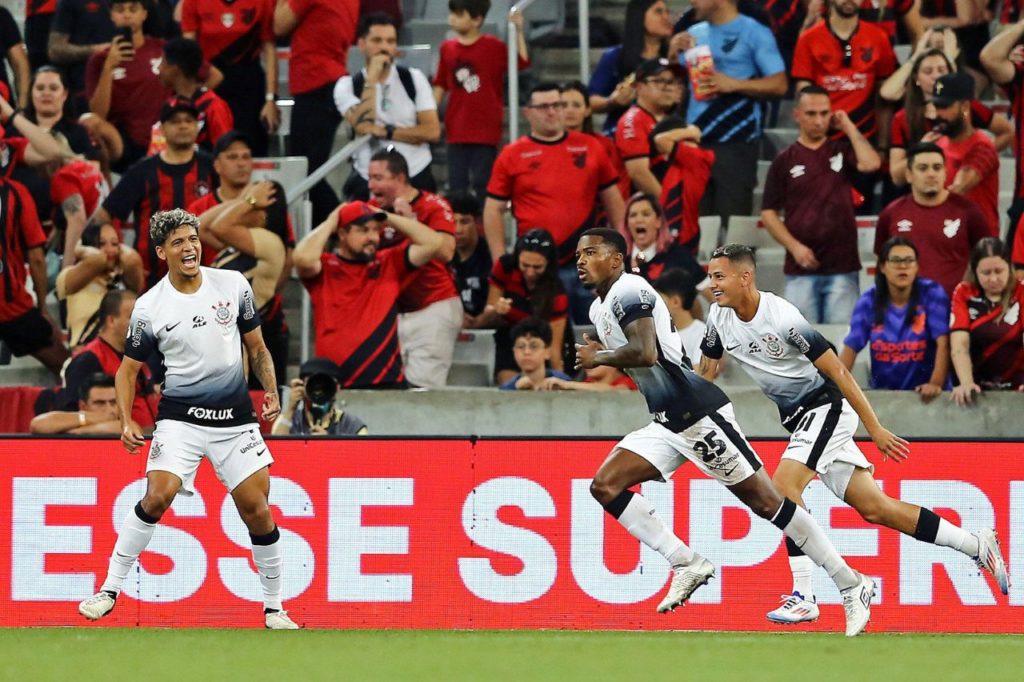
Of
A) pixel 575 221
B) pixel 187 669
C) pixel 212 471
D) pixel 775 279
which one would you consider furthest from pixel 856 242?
pixel 187 669

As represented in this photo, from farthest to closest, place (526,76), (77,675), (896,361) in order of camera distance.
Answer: (526,76)
(896,361)
(77,675)

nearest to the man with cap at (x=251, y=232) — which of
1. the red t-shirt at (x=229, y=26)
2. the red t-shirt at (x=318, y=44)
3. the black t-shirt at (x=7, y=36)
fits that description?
the red t-shirt at (x=318, y=44)

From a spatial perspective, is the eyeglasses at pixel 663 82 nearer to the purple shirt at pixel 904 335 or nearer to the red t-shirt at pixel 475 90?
the red t-shirt at pixel 475 90

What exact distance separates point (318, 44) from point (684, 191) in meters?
3.41

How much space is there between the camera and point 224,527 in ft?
37.2

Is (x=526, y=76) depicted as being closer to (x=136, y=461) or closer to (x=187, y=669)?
(x=136, y=461)

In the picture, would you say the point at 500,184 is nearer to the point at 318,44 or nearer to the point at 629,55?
the point at 629,55

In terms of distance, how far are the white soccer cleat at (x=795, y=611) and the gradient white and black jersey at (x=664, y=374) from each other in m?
1.20

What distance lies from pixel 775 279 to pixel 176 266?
554 cm

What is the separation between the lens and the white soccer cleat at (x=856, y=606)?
33.4 ft

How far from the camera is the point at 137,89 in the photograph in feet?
49.1

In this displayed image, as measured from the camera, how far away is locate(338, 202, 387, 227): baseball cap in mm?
12742

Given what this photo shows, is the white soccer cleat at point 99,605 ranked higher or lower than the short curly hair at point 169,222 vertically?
lower

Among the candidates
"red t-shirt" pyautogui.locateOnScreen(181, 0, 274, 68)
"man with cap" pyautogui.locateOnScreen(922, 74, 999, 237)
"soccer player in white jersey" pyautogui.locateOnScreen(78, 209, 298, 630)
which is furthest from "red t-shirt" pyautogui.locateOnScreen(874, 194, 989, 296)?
"red t-shirt" pyautogui.locateOnScreen(181, 0, 274, 68)
